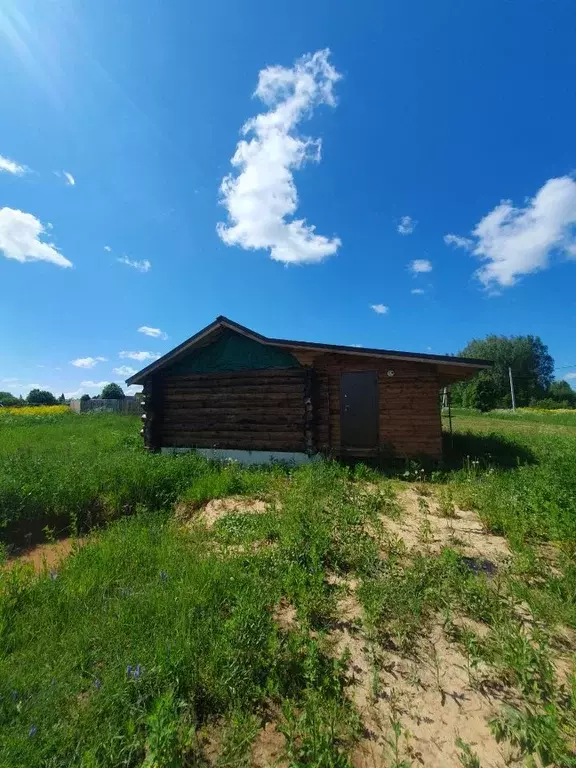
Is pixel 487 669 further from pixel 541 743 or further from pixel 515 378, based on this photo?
pixel 515 378

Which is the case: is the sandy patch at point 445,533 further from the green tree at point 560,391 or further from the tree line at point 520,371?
the green tree at point 560,391

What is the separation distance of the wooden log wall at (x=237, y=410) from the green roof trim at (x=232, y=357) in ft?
0.72

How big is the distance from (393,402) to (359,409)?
110 centimetres

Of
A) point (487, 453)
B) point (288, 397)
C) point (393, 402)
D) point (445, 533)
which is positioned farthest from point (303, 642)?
point (487, 453)

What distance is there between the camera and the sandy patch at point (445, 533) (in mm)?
4609

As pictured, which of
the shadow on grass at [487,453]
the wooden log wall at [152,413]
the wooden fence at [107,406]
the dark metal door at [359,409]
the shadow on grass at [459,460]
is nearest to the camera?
the shadow on grass at [459,460]

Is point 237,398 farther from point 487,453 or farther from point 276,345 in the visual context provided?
point 487,453

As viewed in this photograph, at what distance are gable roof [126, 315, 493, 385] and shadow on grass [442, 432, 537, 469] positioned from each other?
2637 mm

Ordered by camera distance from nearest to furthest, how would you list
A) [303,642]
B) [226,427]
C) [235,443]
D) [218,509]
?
1. [303,642]
2. [218,509]
3. [235,443]
4. [226,427]

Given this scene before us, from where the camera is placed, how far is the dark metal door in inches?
428

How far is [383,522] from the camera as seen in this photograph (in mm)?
5660

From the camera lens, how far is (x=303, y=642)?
2770 millimetres

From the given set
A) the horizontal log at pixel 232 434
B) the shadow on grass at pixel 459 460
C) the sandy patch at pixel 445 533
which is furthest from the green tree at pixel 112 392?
the sandy patch at pixel 445 533

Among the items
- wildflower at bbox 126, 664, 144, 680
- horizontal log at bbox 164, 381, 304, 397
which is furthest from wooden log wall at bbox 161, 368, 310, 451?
wildflower at bbox 126, 664, 144, 680
